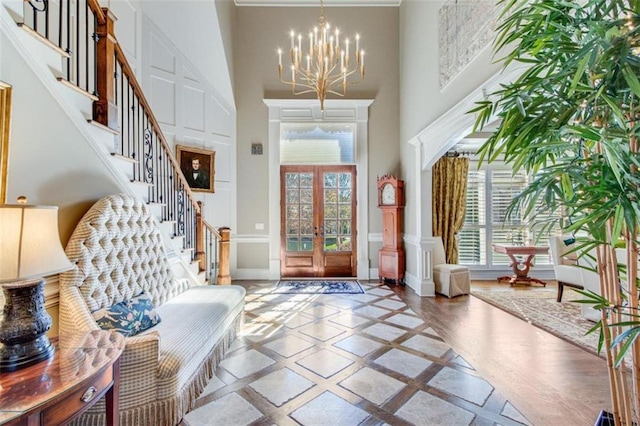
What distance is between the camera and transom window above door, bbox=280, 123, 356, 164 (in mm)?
5812

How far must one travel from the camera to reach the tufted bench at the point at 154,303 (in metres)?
1.63

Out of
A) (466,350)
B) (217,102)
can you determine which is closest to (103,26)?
(217,102)

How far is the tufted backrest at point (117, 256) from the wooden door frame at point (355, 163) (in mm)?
3072

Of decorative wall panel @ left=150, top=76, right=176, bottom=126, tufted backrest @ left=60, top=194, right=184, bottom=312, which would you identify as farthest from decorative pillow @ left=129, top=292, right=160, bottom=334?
decorative wall panel @ left=150, top=76, right=176, bottom=126

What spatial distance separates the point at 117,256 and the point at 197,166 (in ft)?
10.7

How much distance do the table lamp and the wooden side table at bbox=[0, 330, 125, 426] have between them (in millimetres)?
83

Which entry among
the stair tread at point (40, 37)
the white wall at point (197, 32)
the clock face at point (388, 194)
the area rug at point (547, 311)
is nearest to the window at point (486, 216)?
the area rug at point (547, 311)

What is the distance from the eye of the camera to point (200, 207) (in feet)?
12.7

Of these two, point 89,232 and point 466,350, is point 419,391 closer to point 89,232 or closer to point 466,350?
point 466,350

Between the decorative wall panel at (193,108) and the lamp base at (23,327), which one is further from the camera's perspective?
the decorative wall panel at (193,108)

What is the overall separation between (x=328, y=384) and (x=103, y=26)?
337 centimetres

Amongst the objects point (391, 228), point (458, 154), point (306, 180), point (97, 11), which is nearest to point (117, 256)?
point (97, 11)

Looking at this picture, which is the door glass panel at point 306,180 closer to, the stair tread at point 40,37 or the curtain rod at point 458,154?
the curtain rod at point 458,154

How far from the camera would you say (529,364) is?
252cm
